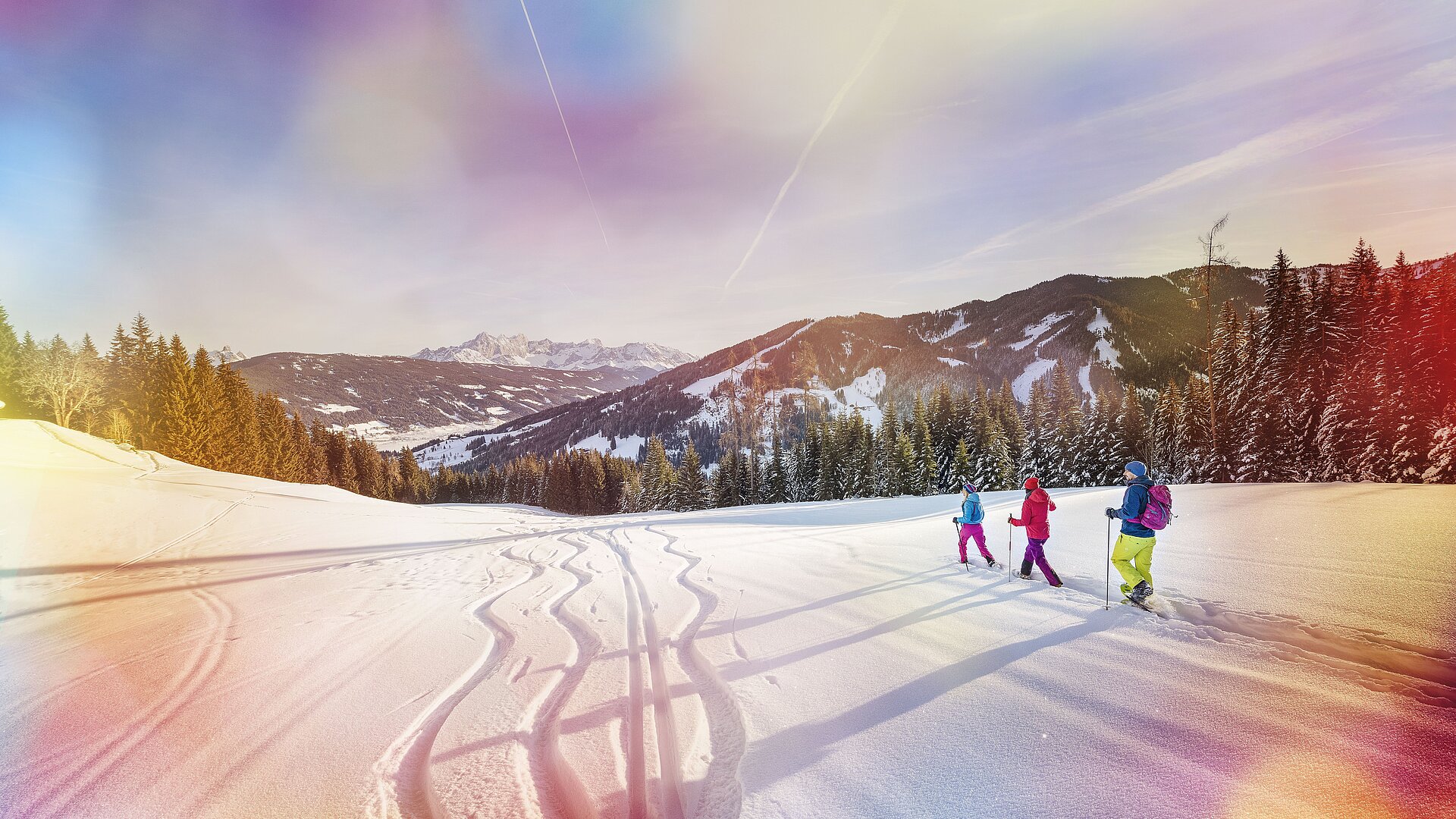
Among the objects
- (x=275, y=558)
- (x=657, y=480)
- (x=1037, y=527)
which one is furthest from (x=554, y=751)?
(x=657, y=480)

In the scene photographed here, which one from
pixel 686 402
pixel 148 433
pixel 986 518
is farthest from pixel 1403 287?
pixel 686 402

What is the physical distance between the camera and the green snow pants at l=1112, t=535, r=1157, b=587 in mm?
6309

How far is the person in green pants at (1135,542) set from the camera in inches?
247

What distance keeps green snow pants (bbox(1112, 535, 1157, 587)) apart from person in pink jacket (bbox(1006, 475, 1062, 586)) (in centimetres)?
100

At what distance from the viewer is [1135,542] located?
6348 mm

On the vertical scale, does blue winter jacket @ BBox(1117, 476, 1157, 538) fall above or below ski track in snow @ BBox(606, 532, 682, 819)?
above

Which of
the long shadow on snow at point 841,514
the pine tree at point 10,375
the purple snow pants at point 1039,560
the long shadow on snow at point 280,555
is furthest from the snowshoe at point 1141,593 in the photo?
the pine tree at point 10,375

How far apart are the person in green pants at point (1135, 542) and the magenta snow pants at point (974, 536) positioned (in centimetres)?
222

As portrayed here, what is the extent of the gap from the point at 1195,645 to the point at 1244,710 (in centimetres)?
143

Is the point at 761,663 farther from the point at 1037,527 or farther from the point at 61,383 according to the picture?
the point at 61,383

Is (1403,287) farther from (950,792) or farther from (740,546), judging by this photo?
(950,792)

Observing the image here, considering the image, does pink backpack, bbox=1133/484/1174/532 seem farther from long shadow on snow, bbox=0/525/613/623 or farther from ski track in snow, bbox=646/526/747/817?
long shadow on snow, bbox=0/525/613/623

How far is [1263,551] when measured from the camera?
8.23 meters

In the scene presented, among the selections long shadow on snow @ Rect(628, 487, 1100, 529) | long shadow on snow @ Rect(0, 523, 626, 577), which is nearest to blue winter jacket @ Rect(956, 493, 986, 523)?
long shadow on snow @ Rect(628, 487, 1100, 529)
